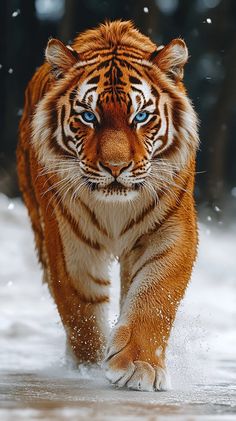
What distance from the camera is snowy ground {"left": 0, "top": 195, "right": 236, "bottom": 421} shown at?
11.8 feet

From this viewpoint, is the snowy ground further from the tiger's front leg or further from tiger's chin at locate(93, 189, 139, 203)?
tiger's chin at locate(93, 189, 139, 203)

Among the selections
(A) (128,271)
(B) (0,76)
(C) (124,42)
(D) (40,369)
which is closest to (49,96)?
(C) (124,42)

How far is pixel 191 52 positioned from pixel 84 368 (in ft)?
29.8

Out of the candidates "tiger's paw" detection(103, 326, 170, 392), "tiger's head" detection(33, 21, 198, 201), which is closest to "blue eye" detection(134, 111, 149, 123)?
"tiger's head" detection(33, 21, 198, 201)

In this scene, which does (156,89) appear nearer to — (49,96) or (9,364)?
(49,96)

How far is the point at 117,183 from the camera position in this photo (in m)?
4.60

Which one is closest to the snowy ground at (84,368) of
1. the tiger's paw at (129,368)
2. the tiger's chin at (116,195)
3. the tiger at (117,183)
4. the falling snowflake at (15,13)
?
the tiger's paw at (129,368)

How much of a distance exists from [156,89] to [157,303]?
89 cm

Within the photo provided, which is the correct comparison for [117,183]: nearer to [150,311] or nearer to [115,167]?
[115,167]

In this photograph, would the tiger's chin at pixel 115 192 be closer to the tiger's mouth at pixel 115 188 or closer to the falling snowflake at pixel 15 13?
the tiger's mouth at pixel 115 188

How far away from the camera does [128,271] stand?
200 inches

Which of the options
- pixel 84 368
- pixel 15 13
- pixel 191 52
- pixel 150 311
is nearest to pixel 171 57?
pixel 150 311

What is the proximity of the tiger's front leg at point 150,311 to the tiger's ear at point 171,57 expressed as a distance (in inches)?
26.3

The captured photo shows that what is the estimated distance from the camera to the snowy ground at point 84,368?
361cm
